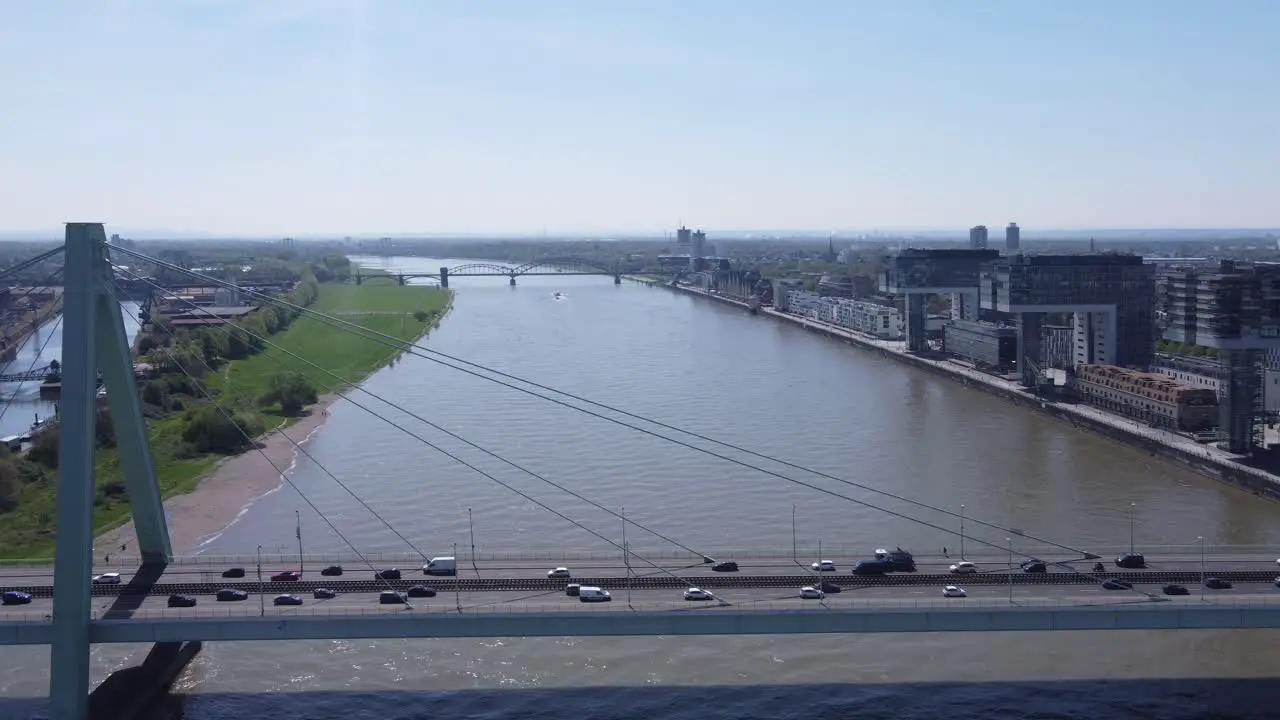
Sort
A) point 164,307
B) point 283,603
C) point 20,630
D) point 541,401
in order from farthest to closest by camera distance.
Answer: point 164,307, point 541,401, point 283,603, point 20,630

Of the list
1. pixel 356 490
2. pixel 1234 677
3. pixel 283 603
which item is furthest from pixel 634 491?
pixel 1234 677

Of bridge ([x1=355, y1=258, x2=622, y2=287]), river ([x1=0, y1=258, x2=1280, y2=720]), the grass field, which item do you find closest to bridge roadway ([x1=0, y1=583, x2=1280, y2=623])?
river ([x1=0, y1=258, x2=1280, y2=720])

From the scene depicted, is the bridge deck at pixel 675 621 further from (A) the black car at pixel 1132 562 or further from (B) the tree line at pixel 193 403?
(B) the tree line at pixel 193 403

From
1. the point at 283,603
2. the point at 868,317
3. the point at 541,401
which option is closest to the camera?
the point at 283,603

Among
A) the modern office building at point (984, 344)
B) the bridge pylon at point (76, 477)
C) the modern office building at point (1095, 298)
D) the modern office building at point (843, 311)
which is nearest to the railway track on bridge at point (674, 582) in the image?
the bridge pylon at point (76, 477)

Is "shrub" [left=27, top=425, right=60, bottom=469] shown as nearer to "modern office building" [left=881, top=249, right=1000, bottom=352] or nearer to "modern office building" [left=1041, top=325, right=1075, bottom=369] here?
"modern office building" [left=1041, top=325, right=1075, bottom=369]

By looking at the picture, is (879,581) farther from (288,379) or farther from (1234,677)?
(288,379)
